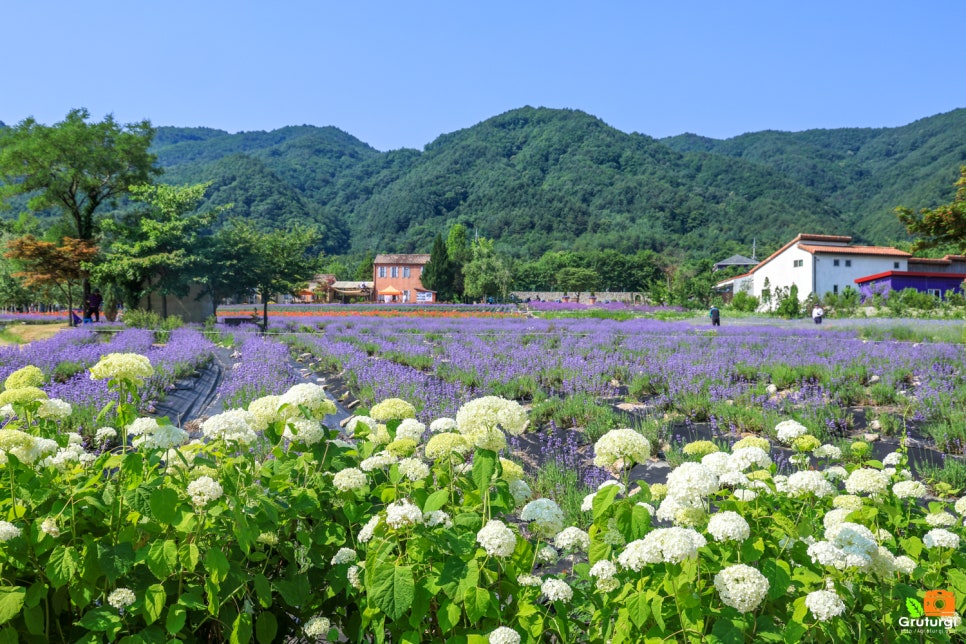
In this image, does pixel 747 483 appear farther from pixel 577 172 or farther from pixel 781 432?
pixel 577 172

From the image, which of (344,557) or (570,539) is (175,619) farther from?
(570,539)

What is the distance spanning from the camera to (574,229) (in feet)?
390

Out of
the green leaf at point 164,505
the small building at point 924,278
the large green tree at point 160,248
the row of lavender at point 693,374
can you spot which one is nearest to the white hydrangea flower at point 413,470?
the green leaf at point 164,505

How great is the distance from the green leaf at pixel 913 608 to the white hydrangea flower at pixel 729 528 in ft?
1.97

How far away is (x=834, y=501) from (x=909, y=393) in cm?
671

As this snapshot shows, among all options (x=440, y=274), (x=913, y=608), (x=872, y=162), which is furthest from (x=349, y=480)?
(x=872, y=162)

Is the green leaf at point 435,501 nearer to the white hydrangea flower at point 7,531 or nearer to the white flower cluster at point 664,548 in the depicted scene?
the white flower cluster at point 664,548

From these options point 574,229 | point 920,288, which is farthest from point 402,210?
point 920,288

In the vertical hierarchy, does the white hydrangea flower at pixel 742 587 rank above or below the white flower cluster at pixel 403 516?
below

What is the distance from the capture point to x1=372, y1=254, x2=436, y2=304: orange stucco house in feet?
260

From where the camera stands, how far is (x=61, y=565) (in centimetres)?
168

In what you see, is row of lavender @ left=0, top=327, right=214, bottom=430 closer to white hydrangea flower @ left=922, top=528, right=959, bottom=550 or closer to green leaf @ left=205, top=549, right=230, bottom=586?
green leaf @ left=205, top=549, right=230, bottom=586

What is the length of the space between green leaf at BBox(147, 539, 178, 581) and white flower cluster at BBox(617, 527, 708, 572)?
132cm

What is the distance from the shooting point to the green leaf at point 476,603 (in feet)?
5.10
